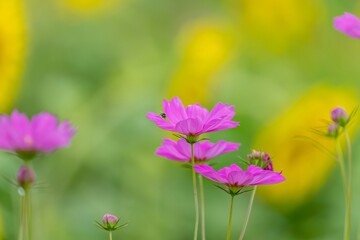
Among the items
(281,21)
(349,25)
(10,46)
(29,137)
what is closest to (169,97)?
(10,46)

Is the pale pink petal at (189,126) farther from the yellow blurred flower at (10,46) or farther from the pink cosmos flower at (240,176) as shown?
the yellow blurred flower at (10,46)

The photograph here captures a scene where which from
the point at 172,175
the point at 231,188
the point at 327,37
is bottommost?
the point at 231,188

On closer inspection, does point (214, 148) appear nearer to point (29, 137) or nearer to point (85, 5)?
point (29, 137)

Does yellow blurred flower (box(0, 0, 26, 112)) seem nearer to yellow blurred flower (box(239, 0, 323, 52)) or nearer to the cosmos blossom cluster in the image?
yellow blurred flower (box(239, 0, 323, 52))

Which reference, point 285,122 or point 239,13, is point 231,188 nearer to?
point 285,122

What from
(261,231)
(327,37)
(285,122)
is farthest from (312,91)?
(327,37)

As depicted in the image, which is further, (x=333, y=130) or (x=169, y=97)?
(x=169, y=97)

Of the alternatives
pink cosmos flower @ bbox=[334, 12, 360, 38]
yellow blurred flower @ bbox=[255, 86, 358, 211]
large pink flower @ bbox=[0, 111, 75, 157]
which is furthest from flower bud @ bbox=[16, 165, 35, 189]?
yellow blurred flower @ bbox=[255, 86, 358, 211]
